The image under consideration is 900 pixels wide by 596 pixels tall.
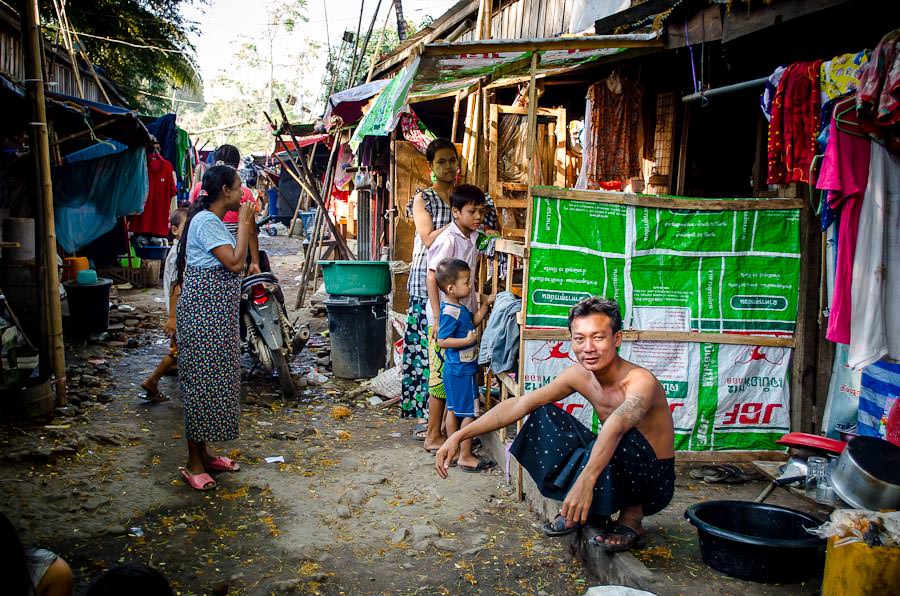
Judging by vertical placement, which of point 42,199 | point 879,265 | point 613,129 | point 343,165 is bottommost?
point 879,265

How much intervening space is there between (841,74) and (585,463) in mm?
2432

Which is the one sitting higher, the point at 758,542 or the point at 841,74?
the point at 841,74

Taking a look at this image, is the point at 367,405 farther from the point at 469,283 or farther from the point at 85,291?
the point at 85,291

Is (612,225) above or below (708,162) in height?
below

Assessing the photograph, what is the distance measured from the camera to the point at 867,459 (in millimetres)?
3377

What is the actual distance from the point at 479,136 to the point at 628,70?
5.78 feet

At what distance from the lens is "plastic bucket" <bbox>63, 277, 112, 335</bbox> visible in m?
8.97

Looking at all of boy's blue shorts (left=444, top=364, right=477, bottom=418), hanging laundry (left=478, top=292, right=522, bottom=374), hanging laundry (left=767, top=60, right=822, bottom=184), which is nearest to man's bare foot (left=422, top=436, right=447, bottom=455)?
boy's blue shorts (left=444, top=364, right=477, bottom=418)

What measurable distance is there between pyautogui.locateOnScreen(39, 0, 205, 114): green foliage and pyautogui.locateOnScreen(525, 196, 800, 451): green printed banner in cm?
1401

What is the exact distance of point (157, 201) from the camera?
13102mm

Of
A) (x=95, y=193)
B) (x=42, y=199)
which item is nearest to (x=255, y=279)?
(x=42, y=199)

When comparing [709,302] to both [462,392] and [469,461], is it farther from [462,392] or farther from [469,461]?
[469,461]

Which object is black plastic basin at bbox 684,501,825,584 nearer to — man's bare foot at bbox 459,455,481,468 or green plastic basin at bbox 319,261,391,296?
man's bare foot at bbox 459,455,481,468

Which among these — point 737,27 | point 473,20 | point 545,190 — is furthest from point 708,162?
point 473,20
